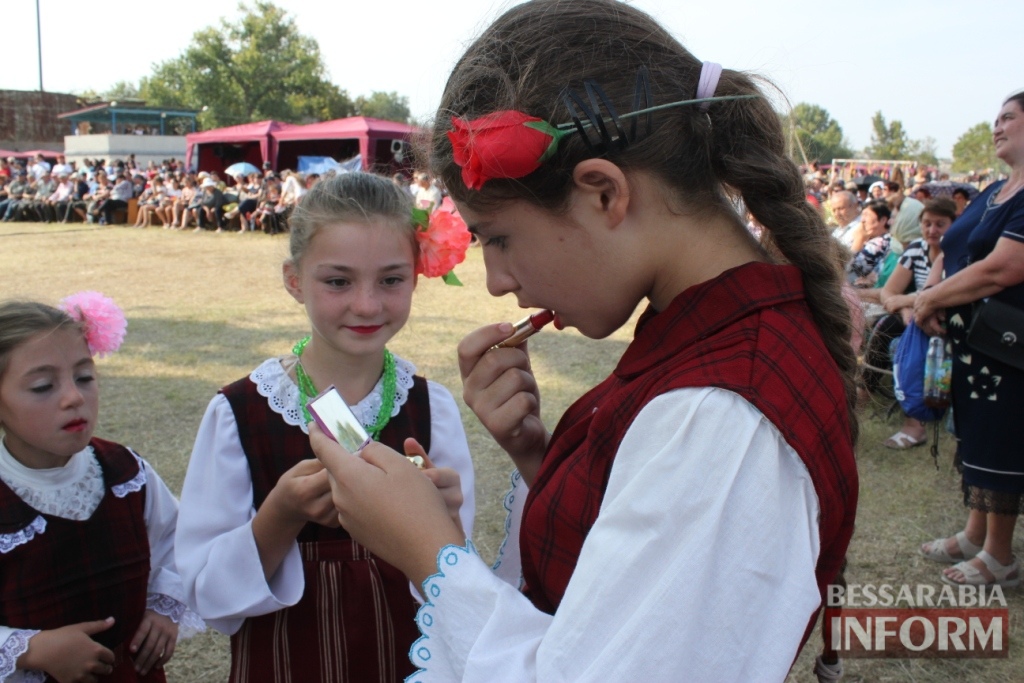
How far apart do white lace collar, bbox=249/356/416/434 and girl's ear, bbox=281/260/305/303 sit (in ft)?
0.67

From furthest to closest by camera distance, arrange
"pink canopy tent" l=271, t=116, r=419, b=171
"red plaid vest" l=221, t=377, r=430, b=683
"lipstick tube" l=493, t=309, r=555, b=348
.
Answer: "pink canopy tent" l=271, t=116, r=419, b=171 < "red plaid vest" l=221, t=377, r=430, b=683 < "lipstick tube" l=493, t=309, r=555, b=348

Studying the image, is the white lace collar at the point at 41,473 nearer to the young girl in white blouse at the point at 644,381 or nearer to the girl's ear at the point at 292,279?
the girl's ear at the point at 292,279

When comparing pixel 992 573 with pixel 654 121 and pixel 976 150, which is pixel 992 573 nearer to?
pixel 654 121

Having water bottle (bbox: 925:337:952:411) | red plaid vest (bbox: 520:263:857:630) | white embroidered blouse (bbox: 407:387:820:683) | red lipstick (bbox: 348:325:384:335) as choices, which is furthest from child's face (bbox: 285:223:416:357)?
water bottle (bbox: 925:337:952:411)

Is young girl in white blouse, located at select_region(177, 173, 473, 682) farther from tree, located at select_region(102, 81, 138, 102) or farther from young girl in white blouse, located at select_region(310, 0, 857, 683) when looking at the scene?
tree, located at select_region(102, 81, 138, 102)

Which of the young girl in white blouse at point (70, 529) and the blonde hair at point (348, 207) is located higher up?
the blonde hair at point (348, 207)

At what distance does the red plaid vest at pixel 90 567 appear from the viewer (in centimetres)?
186

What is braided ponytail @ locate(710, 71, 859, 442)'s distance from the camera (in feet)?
3.63

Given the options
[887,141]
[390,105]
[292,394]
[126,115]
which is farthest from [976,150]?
[390,105]

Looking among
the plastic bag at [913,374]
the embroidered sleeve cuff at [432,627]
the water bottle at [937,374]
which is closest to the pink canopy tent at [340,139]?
the plastic bag at [913,374]

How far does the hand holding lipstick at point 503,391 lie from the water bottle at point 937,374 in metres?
3.04

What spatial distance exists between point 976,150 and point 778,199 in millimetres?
47204

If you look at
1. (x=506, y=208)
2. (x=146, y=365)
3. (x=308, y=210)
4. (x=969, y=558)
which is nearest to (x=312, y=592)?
(x=308, y=210)

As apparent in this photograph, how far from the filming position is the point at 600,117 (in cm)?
101
